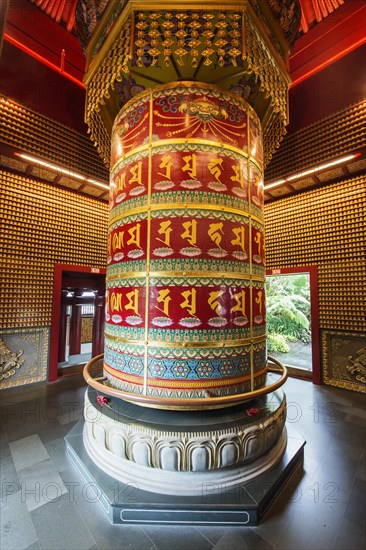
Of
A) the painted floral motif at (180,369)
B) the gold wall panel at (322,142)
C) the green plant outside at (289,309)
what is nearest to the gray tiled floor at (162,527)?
the painted floral motif at (180,369)

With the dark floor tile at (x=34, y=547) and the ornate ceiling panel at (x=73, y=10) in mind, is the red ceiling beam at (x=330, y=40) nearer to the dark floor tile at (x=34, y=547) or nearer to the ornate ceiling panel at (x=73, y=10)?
the ornate ceiling panel at (x=73, y=10)

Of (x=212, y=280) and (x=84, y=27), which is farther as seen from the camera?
(x=84, y=27)

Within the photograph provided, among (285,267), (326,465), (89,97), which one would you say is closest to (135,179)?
(89,97)

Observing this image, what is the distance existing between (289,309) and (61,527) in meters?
10.2

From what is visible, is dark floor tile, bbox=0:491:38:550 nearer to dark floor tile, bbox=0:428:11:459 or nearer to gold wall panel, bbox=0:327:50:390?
dark floor tile, bbox=0:428:11:459

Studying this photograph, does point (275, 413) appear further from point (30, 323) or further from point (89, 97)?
point (30, 323)

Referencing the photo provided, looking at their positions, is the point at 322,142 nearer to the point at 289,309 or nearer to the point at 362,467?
the point at 362,467

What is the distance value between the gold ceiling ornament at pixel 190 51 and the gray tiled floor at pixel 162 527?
3854 millimetres

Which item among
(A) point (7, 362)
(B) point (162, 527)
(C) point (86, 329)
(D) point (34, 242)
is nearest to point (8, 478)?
(B) point (162, 527)

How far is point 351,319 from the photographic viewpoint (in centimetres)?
482

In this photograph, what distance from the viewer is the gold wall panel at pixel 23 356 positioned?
4527 mm

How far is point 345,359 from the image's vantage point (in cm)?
486

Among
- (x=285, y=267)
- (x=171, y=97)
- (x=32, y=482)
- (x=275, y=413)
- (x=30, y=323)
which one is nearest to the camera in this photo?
(x=32, y=482)

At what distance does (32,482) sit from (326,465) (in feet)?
9.52
